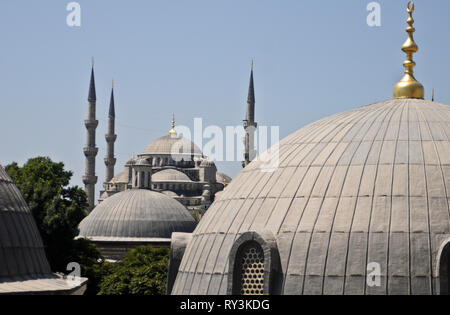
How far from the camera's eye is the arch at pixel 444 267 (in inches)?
728

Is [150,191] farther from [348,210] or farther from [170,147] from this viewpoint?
[348,210]

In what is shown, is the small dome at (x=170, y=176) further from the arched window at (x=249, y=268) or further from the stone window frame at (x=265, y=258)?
the stone window frame at (x=265, y=258)

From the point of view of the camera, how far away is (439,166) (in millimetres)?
20172

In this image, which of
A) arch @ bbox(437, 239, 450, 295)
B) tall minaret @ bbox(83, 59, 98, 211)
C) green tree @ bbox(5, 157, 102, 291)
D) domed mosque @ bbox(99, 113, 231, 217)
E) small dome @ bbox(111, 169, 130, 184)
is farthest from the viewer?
small dome @ bbox(111, 169, 130, 184)

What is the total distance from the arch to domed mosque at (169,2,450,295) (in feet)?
0.09

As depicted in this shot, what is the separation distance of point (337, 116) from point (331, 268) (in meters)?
5.75

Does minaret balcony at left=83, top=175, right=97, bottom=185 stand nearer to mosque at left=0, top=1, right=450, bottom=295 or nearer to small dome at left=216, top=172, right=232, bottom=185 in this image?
small dome at left=216, top=172, right=232, bottom=185

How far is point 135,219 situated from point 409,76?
48.1m

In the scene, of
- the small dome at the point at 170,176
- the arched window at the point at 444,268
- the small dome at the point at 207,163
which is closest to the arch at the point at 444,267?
the arched window at the point at 444,268

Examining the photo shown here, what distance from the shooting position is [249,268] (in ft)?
65.5

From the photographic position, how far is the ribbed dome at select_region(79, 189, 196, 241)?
6944 centimetres

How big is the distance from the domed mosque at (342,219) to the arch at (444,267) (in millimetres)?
28

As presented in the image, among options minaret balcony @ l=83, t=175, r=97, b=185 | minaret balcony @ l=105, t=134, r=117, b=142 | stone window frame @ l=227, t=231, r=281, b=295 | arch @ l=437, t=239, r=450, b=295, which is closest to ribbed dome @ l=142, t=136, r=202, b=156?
minaret balcony @ l=105, t=134, r=117, b=142

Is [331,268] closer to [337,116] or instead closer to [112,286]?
[337,116]
